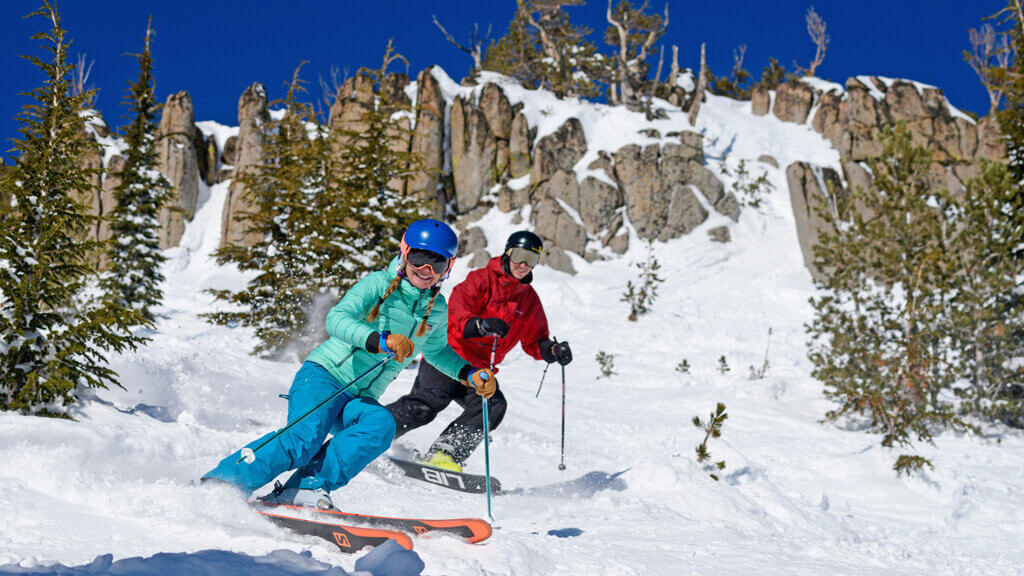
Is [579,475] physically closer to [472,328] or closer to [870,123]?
[472,328]

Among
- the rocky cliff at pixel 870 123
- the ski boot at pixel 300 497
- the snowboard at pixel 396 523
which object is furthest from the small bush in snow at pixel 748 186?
the ski boot at pixel 300 497

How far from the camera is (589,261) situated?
2855 centimetres

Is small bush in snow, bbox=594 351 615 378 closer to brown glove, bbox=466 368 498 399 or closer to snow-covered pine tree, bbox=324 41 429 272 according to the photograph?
snow-covered pine tree, bbox=324 41 429 272

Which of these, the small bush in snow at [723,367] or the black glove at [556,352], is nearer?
the black glove at [556,352]

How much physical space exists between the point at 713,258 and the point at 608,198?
6139 mm

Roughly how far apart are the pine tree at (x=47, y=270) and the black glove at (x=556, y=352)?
3.36m

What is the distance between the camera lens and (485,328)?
Result: 4.80 meters

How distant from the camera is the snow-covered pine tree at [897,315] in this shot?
29.9 feet

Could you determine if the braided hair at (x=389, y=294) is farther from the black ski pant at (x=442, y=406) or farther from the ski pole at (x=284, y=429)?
the black ski pant at (x=442, y=406)

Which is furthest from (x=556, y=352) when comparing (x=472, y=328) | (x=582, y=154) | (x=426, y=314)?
(x=582, y=154)

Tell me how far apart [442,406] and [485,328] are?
89 cm

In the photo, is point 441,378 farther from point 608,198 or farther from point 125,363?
point 608,198

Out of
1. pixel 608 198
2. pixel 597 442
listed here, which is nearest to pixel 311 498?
pixel 597 442

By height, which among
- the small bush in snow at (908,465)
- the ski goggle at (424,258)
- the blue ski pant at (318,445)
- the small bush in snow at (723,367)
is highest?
the small bush in snow at (723,367)
